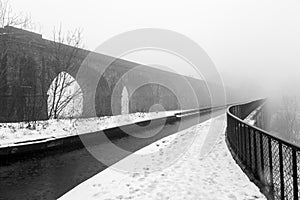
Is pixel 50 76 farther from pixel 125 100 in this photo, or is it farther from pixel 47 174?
pixel 125 100

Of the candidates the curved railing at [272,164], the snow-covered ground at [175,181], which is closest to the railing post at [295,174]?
the curved railing at [272,164]

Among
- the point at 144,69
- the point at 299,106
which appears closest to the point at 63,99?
the point at 144,69

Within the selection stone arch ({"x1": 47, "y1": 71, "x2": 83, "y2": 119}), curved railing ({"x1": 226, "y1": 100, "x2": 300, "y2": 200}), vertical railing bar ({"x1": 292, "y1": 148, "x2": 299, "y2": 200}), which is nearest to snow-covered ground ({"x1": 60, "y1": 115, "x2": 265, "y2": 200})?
curved railing ({"x1": 226, "y1": 100, "x2": 300, "y2": 200})

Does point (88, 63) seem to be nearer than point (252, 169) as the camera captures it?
No

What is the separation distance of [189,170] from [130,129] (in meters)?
8.80

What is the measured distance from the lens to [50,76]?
1628 cm

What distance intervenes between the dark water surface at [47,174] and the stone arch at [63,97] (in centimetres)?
780

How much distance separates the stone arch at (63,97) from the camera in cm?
1577

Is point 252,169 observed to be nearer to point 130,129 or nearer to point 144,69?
point 130,129

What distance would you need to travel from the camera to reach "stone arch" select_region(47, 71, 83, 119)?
1577 centimetres

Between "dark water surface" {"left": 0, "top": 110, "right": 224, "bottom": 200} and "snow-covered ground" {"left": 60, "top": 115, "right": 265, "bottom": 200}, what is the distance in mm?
571

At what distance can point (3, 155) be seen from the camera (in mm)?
7457

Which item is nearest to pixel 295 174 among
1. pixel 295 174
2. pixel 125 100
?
pixel 295 174

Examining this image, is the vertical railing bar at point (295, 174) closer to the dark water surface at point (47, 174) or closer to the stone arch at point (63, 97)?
the dark water surface at point (47, 174)
